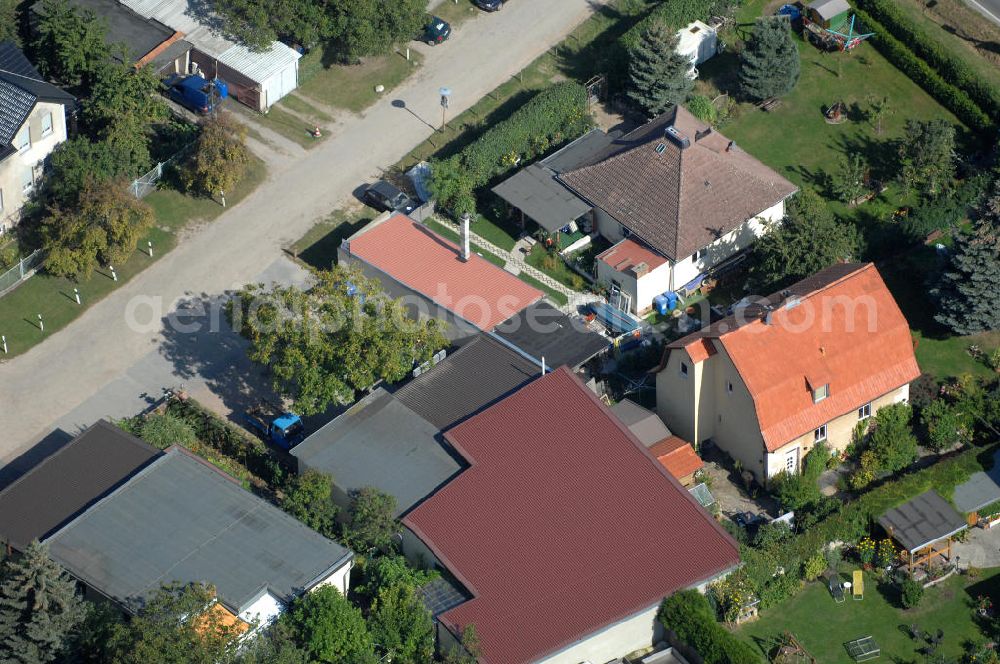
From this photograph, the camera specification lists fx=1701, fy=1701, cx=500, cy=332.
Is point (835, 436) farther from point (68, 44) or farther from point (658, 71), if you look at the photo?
point (68, 44)

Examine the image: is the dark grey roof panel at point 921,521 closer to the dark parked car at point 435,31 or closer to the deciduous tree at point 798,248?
the deciduous tree at point 798,248

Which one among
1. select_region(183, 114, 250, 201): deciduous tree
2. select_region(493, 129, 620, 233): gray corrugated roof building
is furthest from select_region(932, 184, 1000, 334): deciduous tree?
select_region(183, 114, 250, 201): deciduous tree

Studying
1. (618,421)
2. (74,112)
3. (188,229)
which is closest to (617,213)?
(618,421)

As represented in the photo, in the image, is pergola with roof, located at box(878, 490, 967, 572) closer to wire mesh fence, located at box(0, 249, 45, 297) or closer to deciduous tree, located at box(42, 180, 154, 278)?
deciduous tree, located at box(42, 180, 154, 278)

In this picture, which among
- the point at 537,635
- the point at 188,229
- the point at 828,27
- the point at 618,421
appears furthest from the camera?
the point at 828,27

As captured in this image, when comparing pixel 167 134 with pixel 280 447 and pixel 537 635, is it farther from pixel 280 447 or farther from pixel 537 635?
pixel 537 635

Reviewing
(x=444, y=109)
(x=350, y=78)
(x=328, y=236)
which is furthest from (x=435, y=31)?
(x=328, y=236)

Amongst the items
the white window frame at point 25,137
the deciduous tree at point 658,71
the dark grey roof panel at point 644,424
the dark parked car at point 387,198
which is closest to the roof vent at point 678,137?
the deciduous tree at point 658,71
